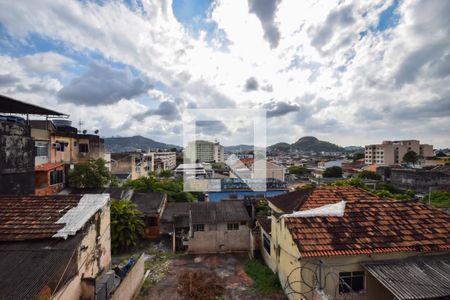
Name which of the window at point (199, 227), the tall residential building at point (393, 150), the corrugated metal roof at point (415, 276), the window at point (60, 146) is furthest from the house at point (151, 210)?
the tall residential building at point (393, 150)

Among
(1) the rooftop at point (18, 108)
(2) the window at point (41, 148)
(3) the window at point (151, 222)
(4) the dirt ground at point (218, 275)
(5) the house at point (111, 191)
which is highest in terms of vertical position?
(1) the rooftop at point (18, 108)

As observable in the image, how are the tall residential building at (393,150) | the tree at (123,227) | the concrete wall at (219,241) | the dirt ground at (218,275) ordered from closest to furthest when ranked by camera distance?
the dirt ground at (218,275) → the tree at (123,227) → the concrete wall at (219,241) → the tall residential building at (393,150)

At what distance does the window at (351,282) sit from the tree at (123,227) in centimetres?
1169

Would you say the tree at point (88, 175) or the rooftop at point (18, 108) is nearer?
the rooftop at point (18, 108)

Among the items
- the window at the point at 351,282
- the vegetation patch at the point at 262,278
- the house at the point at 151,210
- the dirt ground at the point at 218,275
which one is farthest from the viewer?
the house at the point at 151,210

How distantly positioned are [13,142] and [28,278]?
923 cm

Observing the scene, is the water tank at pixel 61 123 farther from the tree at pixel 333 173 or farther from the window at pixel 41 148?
the tree at pixel 333 173

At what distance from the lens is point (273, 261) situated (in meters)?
11.9

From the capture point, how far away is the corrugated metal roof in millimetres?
6918

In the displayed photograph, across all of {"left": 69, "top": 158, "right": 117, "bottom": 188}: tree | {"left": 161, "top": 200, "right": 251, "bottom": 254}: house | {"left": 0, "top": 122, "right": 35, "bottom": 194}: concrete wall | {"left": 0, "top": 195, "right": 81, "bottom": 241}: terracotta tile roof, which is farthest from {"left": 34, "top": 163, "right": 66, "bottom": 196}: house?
{"left": 161, "top": 200, "right": 251, "bottom": 254}: house

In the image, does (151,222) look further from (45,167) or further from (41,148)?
(41,148)

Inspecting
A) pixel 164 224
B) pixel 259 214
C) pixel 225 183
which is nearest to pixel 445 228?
pixel 259 214

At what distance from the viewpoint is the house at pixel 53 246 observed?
19.1 feet

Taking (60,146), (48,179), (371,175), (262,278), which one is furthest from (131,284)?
(371,175)
